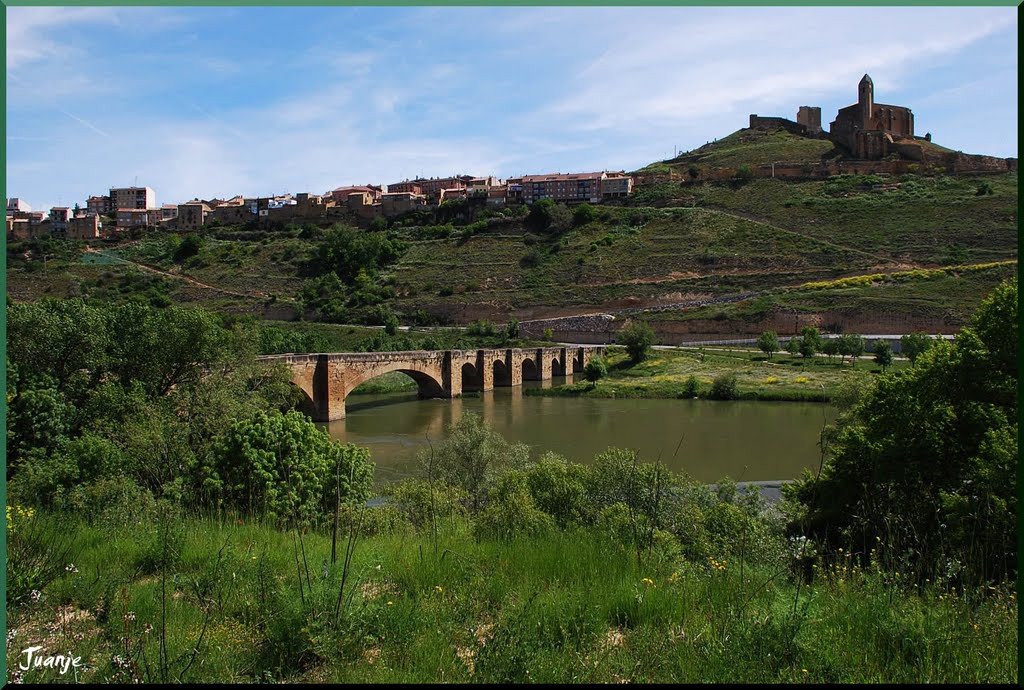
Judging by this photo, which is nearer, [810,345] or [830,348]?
[810,345]

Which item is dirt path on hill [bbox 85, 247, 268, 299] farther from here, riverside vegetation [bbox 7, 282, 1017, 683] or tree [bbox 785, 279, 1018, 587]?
tree [bbox 785, 279, 1018, 587]

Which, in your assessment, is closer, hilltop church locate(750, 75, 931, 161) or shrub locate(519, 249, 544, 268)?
shrub locate(519, 249, 544, 268)

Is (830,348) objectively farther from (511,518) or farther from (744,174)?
(744,174)

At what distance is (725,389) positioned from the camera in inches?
1261

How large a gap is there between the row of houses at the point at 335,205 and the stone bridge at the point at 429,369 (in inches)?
1380

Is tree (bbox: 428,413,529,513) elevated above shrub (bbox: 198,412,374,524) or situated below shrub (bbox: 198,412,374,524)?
below

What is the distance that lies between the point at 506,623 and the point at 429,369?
29.9 m

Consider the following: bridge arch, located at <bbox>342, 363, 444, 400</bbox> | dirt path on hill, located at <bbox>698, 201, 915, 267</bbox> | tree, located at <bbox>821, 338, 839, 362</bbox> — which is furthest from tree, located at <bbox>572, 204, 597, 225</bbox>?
bridge arch, located at <bbox>342, 363, 444, 400</bbox>

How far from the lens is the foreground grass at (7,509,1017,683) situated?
2.85 m

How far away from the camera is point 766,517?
10.5 meters

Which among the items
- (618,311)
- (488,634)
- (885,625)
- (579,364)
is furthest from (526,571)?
(618,311)

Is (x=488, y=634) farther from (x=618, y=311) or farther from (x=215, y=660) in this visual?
(x=618, y=311)

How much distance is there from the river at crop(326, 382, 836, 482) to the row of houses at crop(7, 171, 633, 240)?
148 feet

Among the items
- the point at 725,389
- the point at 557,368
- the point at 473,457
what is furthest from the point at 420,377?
the point at 473,457
